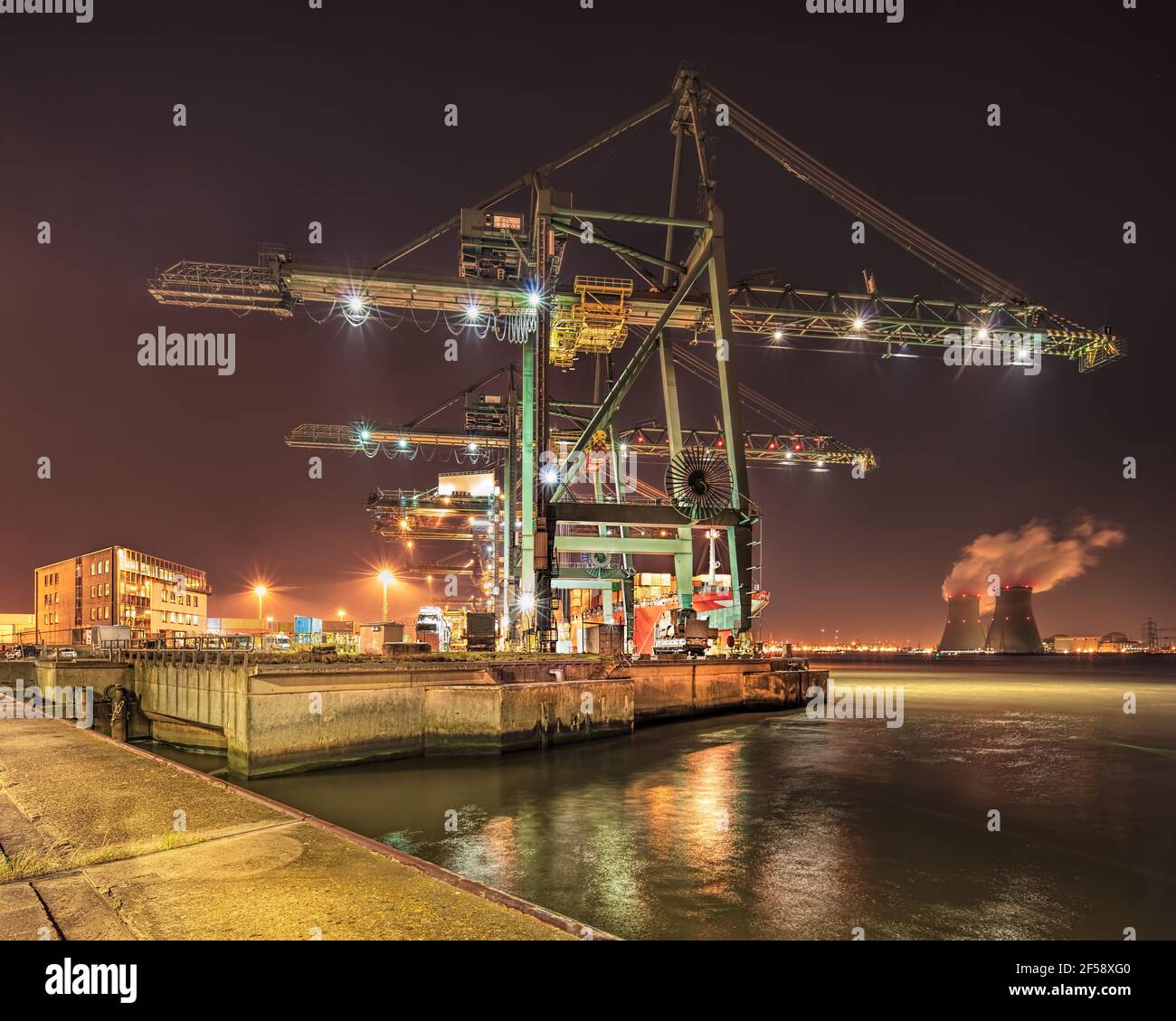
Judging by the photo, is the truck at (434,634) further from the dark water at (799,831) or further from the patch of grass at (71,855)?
the patch of grass at (71,855)

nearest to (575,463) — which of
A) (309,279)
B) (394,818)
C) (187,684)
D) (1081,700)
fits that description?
(309,279)

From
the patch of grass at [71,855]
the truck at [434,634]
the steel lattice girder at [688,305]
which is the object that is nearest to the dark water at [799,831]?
the patch of grass at [71,855]

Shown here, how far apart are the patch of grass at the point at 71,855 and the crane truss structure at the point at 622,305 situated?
2210cm

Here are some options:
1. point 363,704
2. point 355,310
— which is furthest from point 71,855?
point 355,310

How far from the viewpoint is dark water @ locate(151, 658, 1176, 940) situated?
9375mm

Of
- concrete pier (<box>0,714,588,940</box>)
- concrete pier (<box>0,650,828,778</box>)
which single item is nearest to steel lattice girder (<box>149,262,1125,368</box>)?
concrete pier (<box>0,650,828,778</box>)

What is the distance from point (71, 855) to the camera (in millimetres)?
6875

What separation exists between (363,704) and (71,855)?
1287 centimetres

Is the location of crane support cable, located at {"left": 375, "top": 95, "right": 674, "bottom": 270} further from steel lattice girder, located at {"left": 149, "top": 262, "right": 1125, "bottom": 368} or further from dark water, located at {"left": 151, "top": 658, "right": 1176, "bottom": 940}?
dark water, located at {"left": 151, "top": 658, "right": 1176, "bottom": 940}

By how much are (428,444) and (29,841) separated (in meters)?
50.1

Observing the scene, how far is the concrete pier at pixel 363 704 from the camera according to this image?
18.0m

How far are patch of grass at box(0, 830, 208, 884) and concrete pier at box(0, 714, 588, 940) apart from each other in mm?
16
